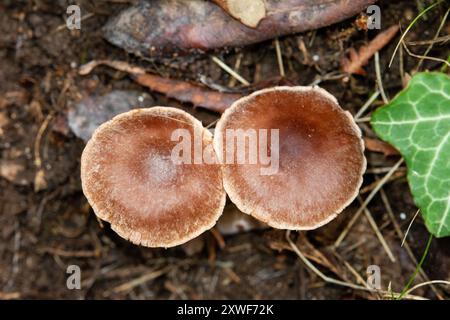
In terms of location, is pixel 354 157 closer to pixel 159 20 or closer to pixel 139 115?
pixel 139 115

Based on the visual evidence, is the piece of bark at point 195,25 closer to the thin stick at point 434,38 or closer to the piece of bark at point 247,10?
the piece of bark at point 247,10

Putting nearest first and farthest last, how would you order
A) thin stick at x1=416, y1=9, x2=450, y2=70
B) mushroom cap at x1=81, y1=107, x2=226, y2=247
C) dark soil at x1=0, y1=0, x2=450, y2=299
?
mushroom cap at x1=81, y1=107, x2=226, y2=247 < thin stick at x1=416, y1=9, x2=450, y2=70 < dark soil at x1=0, y1=0, x2=450, y2=299

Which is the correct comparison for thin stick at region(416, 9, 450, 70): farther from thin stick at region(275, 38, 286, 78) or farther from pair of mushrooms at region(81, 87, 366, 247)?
thin stick at region(275, 38, 286, 78)

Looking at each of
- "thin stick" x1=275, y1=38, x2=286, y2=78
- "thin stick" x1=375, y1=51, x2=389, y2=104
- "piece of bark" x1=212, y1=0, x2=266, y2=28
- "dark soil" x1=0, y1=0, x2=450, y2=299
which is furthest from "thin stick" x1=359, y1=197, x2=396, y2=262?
"piece of bark" x1=212, y1=0, x2=266, y2=28

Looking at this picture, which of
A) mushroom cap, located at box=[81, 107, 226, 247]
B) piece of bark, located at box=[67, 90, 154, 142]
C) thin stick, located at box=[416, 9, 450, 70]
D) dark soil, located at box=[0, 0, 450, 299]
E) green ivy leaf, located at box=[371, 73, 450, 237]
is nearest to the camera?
green ivy leaf, located at box=[371, 73, 450, 237]

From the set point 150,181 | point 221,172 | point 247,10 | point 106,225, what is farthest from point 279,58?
point 106,225

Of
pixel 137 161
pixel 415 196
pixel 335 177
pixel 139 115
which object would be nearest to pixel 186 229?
pixel 137 161

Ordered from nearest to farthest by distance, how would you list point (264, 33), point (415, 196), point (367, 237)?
point (415, 196), point (264, 33), point (367, 237)
